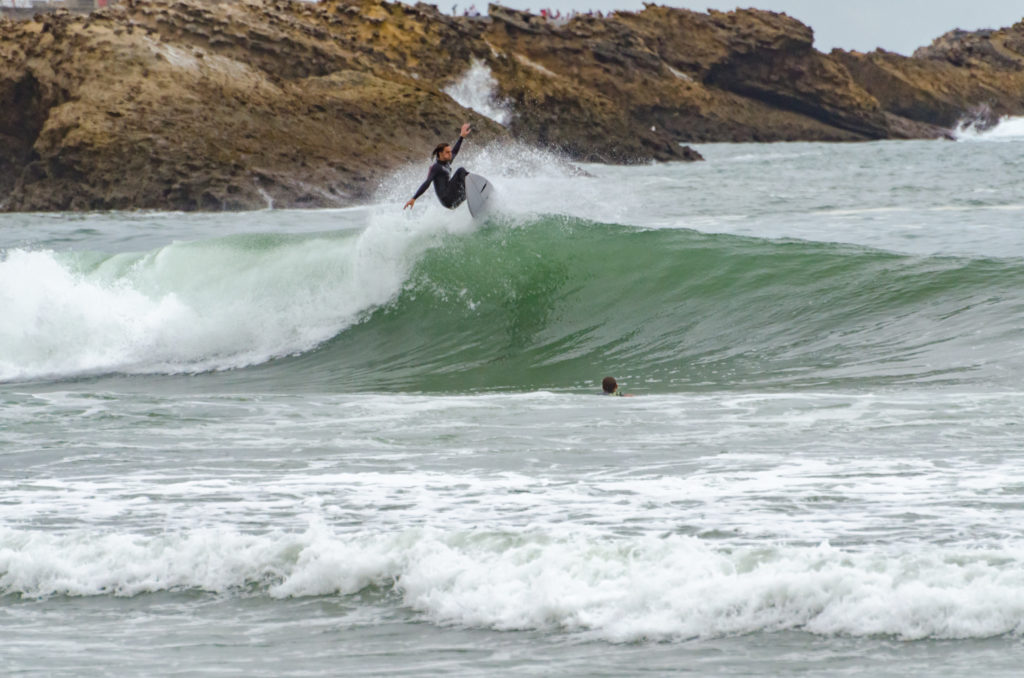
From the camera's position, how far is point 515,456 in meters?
7.61

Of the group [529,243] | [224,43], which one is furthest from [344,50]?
[529,243]

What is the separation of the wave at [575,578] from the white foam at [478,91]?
1838 inches

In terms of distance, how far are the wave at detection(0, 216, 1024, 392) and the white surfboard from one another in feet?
0.90

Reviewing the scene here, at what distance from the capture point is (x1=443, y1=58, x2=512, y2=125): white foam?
172 ft

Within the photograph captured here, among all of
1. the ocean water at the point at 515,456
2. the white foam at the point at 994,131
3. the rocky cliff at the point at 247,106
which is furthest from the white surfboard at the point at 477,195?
the white foam at the point at 994,131

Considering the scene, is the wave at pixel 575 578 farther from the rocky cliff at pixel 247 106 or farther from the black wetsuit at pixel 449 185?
the rocky cliff at pixel 247 106

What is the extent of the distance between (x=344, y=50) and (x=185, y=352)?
88.7 feet

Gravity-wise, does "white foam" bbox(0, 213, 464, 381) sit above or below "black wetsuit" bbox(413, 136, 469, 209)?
below

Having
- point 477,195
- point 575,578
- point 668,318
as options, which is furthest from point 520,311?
point 575,578

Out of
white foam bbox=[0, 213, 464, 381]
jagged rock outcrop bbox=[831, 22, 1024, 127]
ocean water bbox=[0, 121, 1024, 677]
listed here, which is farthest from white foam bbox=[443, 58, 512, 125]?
white foam bbox=[0, 213, 464, 381]

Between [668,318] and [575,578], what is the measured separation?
8.89 m

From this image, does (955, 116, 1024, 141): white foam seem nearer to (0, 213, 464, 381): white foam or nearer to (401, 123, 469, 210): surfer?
(401, 123, 469, 210): surfer

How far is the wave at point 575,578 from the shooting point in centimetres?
486

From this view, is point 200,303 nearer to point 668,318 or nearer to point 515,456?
point 668,318
